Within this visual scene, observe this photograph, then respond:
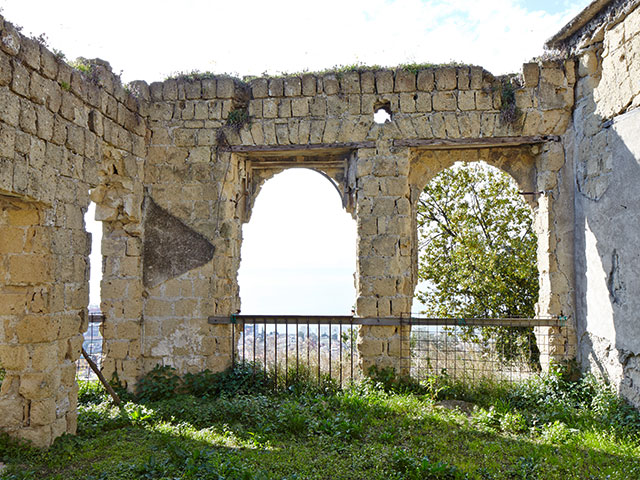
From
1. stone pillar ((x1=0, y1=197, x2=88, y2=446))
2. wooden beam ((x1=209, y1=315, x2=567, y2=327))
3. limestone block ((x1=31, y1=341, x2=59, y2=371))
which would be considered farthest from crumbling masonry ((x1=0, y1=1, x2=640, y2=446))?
limestone block ((x1=31, y1=341, x2=59, y2=371))

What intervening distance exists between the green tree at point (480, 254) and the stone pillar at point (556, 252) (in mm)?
2654

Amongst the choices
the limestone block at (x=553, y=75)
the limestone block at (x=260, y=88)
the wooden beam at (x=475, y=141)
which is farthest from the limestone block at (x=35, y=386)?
the limestone block at (x=553, y=75)

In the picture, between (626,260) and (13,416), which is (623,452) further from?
(13,416)

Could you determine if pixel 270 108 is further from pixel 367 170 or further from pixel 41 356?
pixel 41 356

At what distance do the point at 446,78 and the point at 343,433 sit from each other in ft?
15.9

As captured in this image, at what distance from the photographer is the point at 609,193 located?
5.84m

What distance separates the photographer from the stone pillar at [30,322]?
15.2ft

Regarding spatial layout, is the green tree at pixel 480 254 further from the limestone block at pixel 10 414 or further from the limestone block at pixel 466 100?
the limestone block at pixel 10 414

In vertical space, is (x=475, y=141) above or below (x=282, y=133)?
below

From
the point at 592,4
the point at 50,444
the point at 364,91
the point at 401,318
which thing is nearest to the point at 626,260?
the point at 401,318

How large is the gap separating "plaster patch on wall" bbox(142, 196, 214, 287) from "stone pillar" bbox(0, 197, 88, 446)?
7.01ft

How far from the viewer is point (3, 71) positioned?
14.0 ft

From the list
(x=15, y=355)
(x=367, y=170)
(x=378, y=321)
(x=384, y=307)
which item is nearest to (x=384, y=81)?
(x=367, y=170)

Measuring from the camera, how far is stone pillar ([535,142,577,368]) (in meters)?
6.59
